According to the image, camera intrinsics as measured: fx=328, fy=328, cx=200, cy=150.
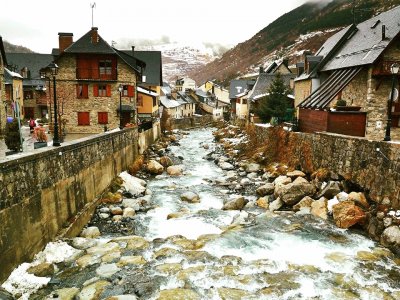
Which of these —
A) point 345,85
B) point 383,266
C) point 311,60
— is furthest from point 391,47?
point 383,266

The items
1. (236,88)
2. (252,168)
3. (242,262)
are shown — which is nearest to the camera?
(242,262)

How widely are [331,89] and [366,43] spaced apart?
17.7 ft

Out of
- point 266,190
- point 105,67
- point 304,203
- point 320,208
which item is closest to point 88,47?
point 105,67

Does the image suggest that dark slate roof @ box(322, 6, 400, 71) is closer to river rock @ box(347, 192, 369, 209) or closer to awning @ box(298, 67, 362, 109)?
awning @ box(298, 67, 362, 109)

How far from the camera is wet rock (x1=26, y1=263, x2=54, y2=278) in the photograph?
10.5 meters

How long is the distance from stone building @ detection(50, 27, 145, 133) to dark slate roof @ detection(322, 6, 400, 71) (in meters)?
21.2

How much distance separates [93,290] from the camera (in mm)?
9883

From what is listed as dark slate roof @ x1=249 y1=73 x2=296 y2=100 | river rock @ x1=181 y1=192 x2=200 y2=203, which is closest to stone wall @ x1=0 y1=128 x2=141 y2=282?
river rock @ x1=181 y1=192 x2=200 y2=203

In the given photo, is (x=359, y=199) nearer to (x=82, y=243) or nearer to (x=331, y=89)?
(x=82, y=243)

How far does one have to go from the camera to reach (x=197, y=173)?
94.6 feet

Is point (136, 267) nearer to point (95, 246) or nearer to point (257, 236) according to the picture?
point (95, 246)

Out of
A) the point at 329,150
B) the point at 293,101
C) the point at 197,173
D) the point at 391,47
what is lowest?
the point at 197,173

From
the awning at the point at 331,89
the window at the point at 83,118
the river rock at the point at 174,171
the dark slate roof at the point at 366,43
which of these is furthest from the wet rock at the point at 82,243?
the window at the point at 83,118

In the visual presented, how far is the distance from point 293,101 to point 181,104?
42.9 metres
